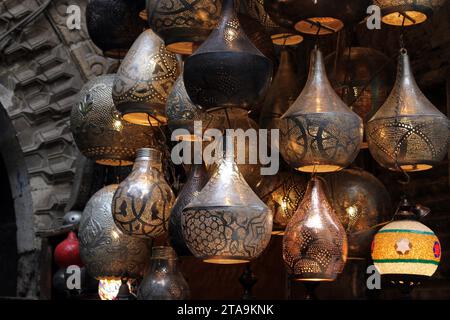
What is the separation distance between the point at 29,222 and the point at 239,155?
2.83m

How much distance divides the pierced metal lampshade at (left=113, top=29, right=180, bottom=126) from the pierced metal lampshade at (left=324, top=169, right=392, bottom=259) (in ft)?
1.56

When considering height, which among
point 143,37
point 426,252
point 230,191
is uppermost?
point 143,37

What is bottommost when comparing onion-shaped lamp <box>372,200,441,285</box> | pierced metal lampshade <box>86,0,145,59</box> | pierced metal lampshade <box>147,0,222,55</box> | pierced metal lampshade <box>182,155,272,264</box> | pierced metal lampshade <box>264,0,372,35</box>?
onion-shaped lamp <box>372,200,441,285</box>

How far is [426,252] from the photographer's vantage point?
2150 millimetres

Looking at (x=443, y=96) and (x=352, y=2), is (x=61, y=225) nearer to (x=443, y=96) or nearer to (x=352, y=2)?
(x=443, y=96)

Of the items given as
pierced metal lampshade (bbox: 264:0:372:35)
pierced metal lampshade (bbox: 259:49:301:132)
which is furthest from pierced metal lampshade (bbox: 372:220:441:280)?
pierced metal lampshade (bbox: 264:0:372:35)

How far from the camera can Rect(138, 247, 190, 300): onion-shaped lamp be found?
8.38 feet

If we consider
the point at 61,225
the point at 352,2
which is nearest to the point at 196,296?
the point at 61,225

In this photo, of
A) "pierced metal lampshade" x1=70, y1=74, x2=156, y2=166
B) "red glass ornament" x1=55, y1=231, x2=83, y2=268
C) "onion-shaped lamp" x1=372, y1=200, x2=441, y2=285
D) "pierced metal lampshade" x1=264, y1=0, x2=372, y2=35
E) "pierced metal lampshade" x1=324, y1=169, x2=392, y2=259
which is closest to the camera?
"pierced metal lampshade" x1=264, y1=0, x2=372, y2=35

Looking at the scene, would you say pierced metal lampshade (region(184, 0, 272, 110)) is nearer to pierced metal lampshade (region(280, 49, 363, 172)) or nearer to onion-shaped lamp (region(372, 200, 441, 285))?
pierced metal lampshade (region(280, 49, 363, 172))

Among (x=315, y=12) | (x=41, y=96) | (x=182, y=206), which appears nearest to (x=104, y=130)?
(x=182, y=206)

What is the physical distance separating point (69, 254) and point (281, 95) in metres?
1.83

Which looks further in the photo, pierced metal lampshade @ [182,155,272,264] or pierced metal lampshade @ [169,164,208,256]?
pierced metal lampshade @ [169,164,208,256]

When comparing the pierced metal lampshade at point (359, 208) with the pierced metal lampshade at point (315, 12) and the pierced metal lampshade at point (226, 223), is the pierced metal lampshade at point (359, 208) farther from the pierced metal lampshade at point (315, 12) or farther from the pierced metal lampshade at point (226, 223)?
the pierced metal lampshade at point (315, 12)
